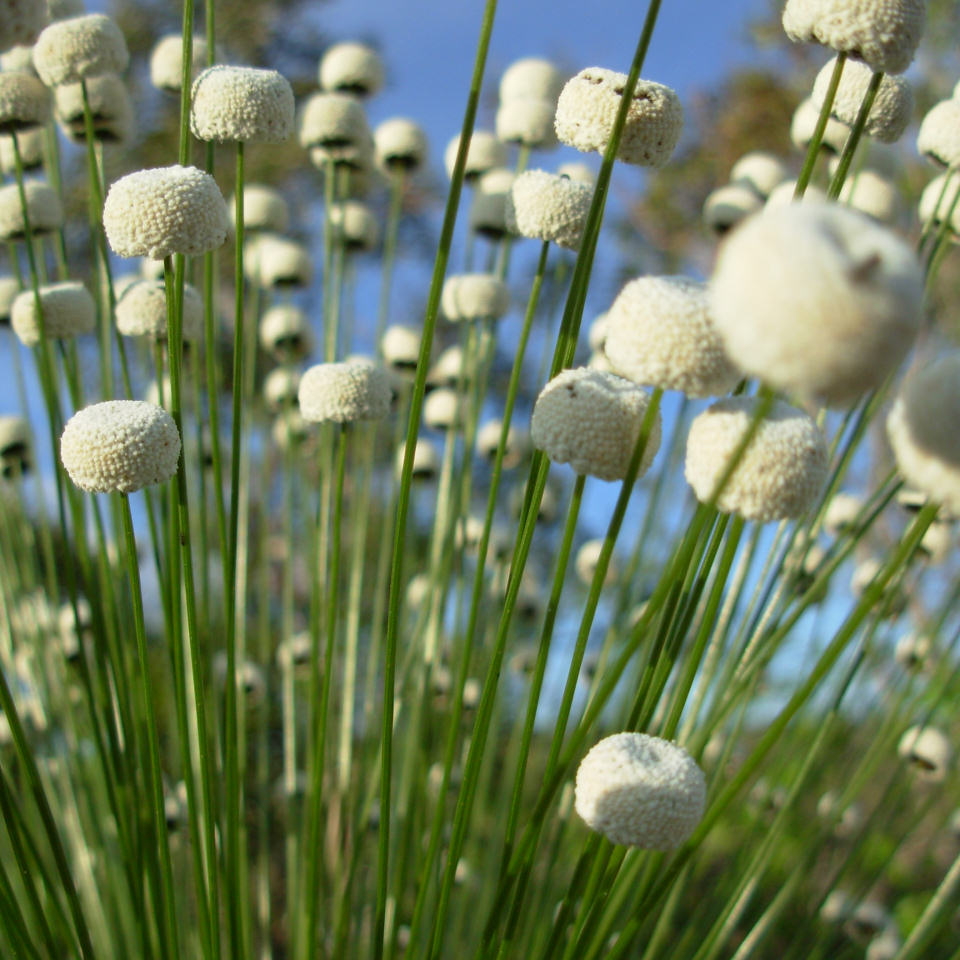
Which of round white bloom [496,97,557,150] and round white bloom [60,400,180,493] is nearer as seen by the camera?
round white bloom [60,400,180,493]

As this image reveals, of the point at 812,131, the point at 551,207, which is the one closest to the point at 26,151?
the point at 551,207

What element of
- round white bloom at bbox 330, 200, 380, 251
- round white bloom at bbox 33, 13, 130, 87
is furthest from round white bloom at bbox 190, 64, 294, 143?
round white bloom at bbox 330, 200, 380, 251

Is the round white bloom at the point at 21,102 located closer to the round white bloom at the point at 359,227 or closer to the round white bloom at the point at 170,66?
the round white bloom at the point at 170,66

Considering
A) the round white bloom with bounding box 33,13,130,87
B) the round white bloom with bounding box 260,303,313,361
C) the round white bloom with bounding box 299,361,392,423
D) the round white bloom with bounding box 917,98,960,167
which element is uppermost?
the round white bloom with bounding box 917,98,960,167

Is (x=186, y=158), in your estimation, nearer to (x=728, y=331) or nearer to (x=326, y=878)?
(x=728, y=331)

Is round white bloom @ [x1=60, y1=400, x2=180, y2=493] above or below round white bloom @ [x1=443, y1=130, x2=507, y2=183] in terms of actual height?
below

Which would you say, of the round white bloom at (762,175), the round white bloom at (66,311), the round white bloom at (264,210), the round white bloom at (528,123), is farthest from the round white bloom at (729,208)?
the round white bloom at (66,311)

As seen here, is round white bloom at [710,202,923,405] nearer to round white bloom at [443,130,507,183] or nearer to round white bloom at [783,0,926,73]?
round white bloom at [783,0,926,73]

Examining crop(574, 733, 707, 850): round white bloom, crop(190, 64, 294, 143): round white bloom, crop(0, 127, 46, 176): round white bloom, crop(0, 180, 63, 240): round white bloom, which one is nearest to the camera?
crop(574, 733, 707, 850): round white bloom

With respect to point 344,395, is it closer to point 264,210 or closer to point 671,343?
point 671,343
